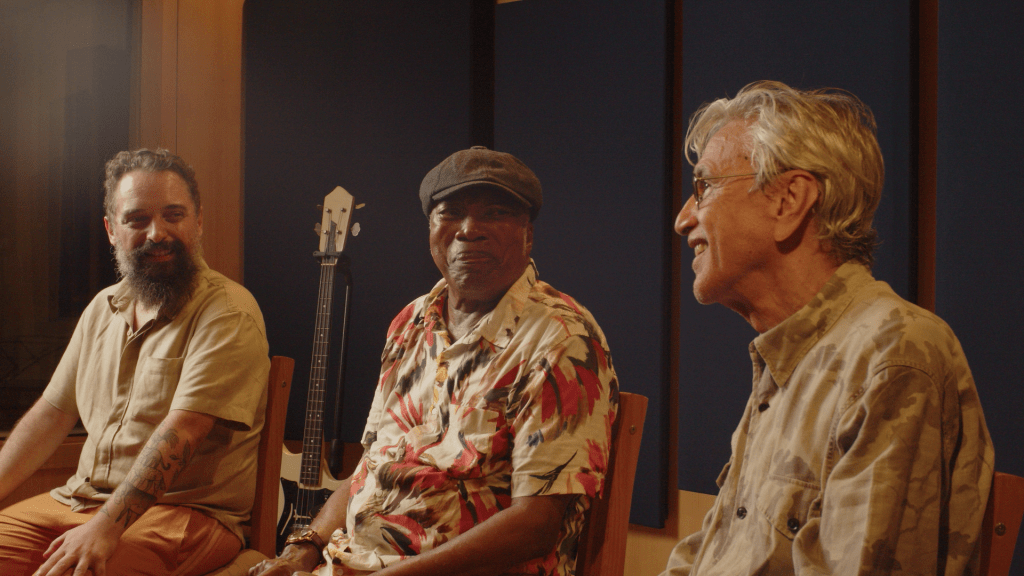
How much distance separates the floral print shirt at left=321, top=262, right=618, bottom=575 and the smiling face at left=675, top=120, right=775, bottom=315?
0.34 metres

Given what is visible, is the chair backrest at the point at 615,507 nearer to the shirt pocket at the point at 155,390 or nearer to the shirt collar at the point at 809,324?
the shirt collar at the point at 809,324

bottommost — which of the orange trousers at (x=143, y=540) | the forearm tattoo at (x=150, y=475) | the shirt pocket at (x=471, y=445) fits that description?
the orange trousers at (x=143, y=540)

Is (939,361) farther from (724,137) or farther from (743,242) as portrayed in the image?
(724,137)

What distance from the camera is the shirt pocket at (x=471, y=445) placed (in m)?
1.43

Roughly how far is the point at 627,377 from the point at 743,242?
1.70 m

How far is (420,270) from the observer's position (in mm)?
3230

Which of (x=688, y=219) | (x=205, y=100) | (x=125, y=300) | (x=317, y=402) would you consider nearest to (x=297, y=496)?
(x=317, y=402)

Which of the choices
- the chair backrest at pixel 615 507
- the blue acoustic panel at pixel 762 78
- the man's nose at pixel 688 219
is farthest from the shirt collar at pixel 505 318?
the blue acoustic panel at pixel 762 78

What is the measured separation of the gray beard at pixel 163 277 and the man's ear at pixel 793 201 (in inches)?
66.5

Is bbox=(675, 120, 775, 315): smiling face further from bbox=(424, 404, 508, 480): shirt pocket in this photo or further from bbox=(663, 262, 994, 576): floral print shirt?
bbox=(424, 404, 508, 480): shirt pocket

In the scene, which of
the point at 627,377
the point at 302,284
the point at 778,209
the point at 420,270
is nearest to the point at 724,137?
the point at 778,209

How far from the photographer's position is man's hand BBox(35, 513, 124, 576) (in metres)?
1.67

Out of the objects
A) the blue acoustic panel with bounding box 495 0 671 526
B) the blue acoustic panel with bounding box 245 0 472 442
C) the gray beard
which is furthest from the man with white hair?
the blue acoustic panel with bounding box 245 0 472 442

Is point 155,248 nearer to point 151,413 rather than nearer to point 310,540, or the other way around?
point 151,413
